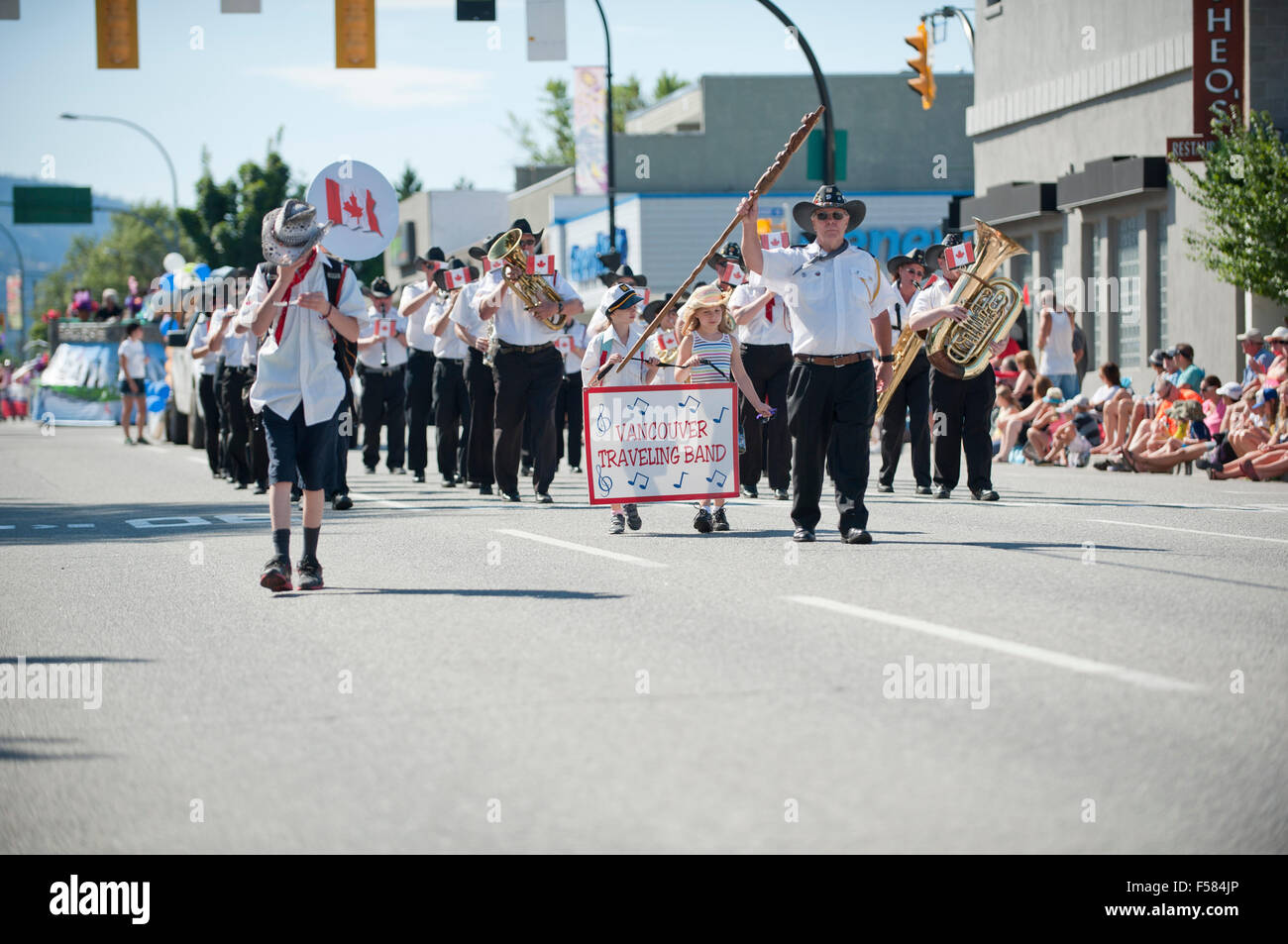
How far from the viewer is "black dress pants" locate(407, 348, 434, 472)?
20.0 m

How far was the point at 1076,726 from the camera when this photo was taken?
6195 mm

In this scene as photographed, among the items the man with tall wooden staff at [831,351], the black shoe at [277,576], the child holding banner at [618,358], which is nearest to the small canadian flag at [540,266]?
the child holding banner at [618,358]

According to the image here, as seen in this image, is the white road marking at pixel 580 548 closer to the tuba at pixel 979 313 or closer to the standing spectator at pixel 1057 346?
the tuba at pixel 979 313

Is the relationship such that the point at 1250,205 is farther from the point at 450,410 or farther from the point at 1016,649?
the point at 1016,649

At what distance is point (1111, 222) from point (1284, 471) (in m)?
14.0

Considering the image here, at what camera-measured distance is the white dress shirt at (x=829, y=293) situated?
39.8 feet

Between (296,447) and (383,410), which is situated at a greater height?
(383,410)

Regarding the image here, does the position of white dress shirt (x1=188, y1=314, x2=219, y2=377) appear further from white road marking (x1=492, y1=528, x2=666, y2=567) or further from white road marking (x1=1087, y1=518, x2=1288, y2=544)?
white road marking (x1=1087, y1=518, x2=1288, y2=544)

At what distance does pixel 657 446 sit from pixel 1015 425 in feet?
37.3

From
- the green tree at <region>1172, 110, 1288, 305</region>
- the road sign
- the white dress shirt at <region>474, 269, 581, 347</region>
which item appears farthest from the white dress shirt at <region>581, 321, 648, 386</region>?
the road sign

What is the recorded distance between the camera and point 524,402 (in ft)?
52.8

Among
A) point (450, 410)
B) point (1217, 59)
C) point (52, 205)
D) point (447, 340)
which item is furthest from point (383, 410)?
point (52, 205)
